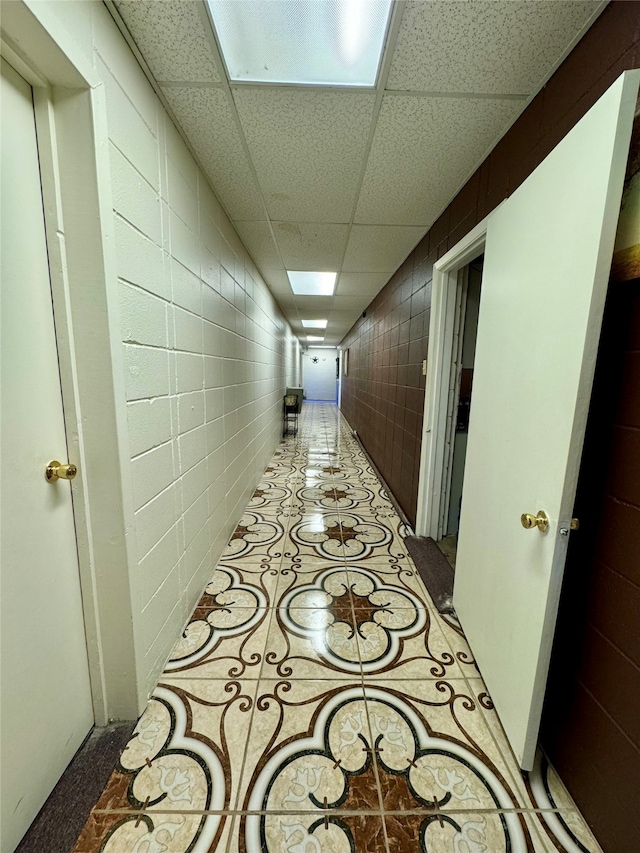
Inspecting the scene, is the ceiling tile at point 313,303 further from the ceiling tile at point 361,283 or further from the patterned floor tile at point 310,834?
the patterned floor tile at point 310,834

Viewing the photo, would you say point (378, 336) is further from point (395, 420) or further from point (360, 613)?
point (360, 613)

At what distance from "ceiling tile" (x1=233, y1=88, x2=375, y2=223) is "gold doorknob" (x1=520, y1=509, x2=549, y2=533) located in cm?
159

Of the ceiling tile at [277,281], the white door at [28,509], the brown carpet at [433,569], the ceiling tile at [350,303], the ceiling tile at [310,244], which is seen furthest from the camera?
the ceiling tile at [350,303]

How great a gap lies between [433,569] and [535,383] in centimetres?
144

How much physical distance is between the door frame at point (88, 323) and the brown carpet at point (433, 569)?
147 cm

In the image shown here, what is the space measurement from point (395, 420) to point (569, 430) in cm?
242

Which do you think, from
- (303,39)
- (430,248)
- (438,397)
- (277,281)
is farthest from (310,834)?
(277,281)

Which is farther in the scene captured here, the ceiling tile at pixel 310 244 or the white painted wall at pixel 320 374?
the white painted wall at pixel 320 374

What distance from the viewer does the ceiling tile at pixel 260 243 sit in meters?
2.32

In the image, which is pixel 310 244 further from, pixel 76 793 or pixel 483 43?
pixel 76 793

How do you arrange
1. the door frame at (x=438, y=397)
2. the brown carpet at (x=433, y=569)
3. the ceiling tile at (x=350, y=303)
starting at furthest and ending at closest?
the ceiling tile at (x=350, y=303), the door frame at (x=438, y=397), the brown carpet at (x=433, y=569)

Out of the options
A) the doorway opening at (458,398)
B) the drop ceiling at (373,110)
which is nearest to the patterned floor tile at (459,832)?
the doorway opening at (458,398)

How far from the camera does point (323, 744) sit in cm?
105

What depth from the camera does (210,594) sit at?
5.77 ft
